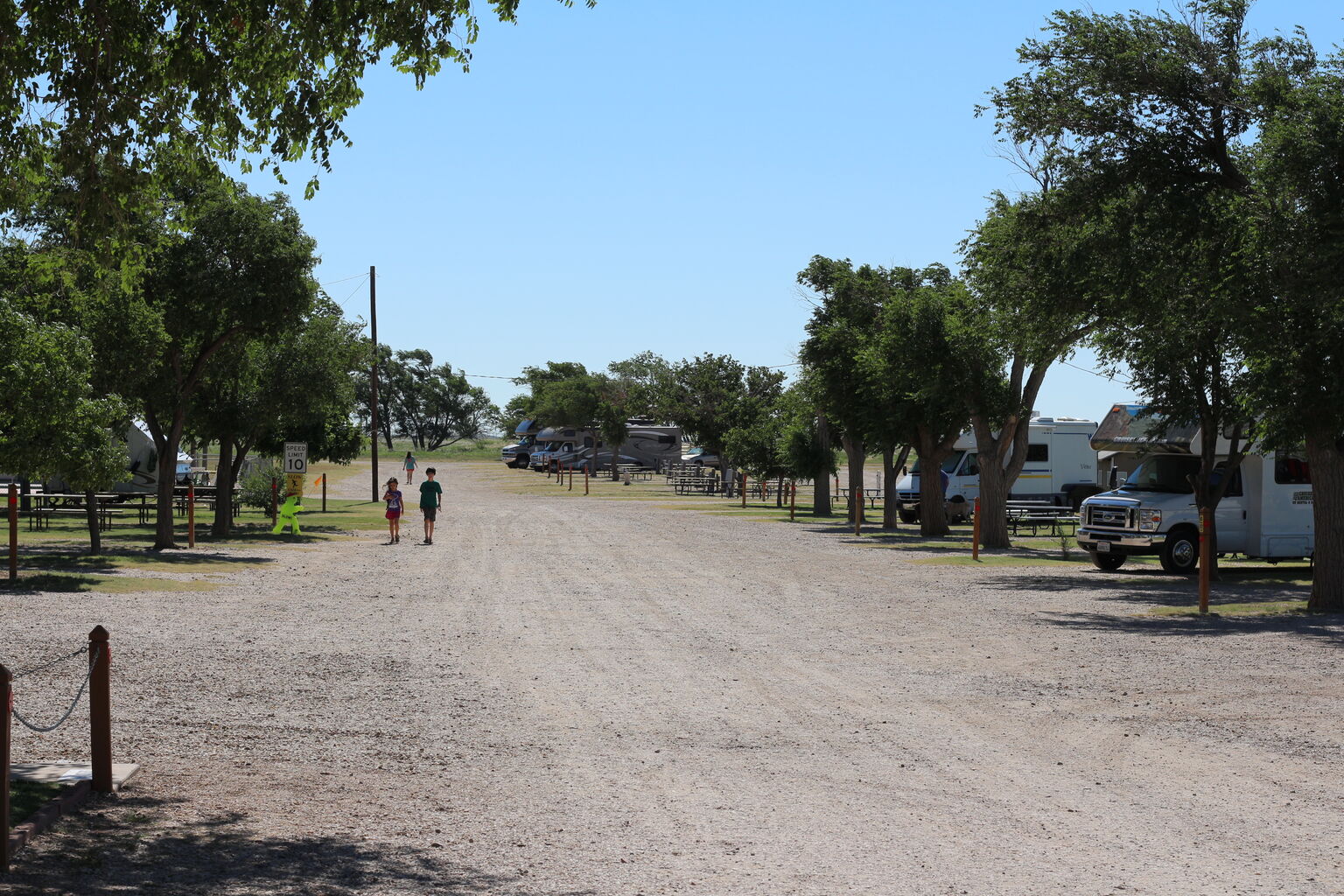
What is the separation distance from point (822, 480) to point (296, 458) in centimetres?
1801

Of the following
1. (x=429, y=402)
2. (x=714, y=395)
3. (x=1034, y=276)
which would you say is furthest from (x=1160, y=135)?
(x=429, y=402)

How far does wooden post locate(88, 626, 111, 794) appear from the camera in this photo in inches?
287

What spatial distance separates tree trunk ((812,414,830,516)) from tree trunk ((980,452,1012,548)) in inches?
493

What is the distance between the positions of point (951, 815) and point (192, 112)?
7518 mm

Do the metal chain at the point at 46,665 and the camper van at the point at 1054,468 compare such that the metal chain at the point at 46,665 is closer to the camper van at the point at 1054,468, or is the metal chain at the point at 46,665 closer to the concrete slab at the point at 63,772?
the concrete slab at the point at 63,772

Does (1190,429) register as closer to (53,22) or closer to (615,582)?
(615,582)

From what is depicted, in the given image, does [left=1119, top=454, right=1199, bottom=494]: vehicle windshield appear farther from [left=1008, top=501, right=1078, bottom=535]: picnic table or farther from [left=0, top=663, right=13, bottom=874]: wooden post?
[left=0, top=663, right=13, bottom=874]: wooden post

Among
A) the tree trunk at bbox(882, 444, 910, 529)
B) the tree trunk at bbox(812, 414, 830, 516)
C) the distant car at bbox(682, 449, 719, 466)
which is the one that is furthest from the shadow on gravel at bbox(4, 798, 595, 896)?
the distant car at bbox(682, 449, 719, 466)

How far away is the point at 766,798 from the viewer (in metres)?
7.38

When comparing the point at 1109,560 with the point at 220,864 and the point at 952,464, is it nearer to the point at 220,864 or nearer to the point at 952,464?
the point at 952,464

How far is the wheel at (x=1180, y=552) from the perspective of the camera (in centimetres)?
2259

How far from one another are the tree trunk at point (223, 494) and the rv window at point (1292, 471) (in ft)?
69.9

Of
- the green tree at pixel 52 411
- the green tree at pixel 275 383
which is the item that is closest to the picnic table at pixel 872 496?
the green tree at pixel 275 383

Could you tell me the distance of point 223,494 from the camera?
30312 mm
